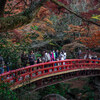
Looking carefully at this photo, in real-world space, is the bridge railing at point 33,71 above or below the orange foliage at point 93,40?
below

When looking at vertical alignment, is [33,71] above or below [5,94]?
below

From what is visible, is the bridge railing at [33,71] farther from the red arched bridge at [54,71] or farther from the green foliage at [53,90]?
the green foliage at [53,90]

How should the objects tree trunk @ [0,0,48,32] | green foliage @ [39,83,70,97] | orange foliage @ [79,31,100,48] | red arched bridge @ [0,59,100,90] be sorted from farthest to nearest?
green foliage @ [39,83,70,97] → orange foliage @ [79,31,100,48] → red arched bridge @ [0,59,100,90] → tree trunk @ [0,0,48,32]

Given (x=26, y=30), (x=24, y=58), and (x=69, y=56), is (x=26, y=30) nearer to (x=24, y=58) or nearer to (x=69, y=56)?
(x=24, y=58)

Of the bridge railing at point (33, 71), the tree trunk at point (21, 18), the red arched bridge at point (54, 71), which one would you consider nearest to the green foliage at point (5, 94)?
the bridge railing at point (33, 71)

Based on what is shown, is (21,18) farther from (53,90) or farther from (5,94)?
(53,90)

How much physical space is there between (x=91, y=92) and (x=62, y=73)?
18.5ft

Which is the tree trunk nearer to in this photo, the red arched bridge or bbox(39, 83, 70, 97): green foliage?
the red arched bridge

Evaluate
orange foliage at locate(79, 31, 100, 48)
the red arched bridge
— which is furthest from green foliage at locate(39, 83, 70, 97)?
orange foliage at locate(79, 31, 100, 48)

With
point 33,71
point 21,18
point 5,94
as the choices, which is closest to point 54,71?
point 33,71

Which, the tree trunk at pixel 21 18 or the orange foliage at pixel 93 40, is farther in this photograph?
the orange foliage at pixel 93 40

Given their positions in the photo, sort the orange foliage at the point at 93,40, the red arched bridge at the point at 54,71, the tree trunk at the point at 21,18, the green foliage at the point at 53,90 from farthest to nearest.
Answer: the green foliage at the point at 53,90 → the orange foliage at the point at 93,40 → the red arched bridge at the point at 54,71 → the tree trunk at the point at 21,18

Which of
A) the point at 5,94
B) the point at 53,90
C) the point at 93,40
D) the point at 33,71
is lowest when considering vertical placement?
the point at 53,90

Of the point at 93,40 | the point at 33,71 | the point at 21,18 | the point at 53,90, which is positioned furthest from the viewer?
the point at 53,90
